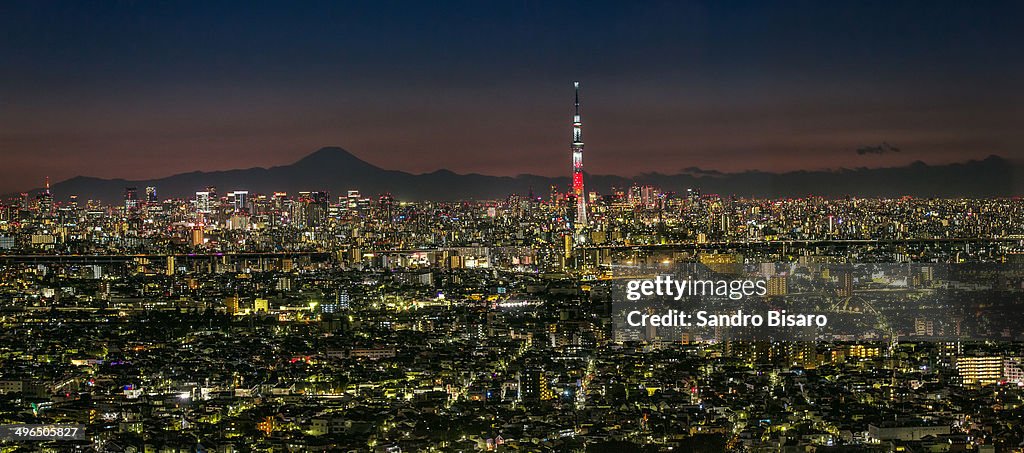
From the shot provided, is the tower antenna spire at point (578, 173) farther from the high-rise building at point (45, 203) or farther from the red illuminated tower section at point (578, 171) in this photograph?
the high-rise building at point (45, 203)

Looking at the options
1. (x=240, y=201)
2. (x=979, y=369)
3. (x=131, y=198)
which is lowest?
(x=979, y=369)

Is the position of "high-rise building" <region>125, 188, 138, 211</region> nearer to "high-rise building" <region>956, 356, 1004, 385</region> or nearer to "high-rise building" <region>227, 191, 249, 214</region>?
"high-rise building" <region>227, 191, 249, 214</region>

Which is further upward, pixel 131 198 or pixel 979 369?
pixel 131 198

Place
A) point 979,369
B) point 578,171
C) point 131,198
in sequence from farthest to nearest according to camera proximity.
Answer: point 131,198, point 578,171, point 979,369

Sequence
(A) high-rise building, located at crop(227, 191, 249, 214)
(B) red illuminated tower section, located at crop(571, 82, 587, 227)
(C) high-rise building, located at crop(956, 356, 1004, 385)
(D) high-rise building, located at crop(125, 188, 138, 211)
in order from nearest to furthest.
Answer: (C) high-rise building, located at crop(956, 356, 1004, 385), (B) red illuminated tower section, located at crop(571, 82, 587, 227), (A) high-rise building, located at crop(227, 191, 249, 214), (D) high-rise building, located at crop(125, 188, 138, 211)

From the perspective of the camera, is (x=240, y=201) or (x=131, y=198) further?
(x=131, y=198)

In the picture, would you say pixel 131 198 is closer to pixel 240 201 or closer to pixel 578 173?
pixel 240 201

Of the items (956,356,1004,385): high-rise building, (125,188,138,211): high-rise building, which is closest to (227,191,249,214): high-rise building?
(125,188,138,211): high-rise building

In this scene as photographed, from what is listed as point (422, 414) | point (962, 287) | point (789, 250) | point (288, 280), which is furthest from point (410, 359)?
point (288, 280)

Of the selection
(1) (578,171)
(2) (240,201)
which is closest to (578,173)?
(1) (578,171)

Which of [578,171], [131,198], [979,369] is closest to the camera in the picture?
[979,369]

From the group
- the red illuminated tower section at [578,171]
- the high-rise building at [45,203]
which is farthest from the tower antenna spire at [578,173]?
the high-rise building at [45,203]
